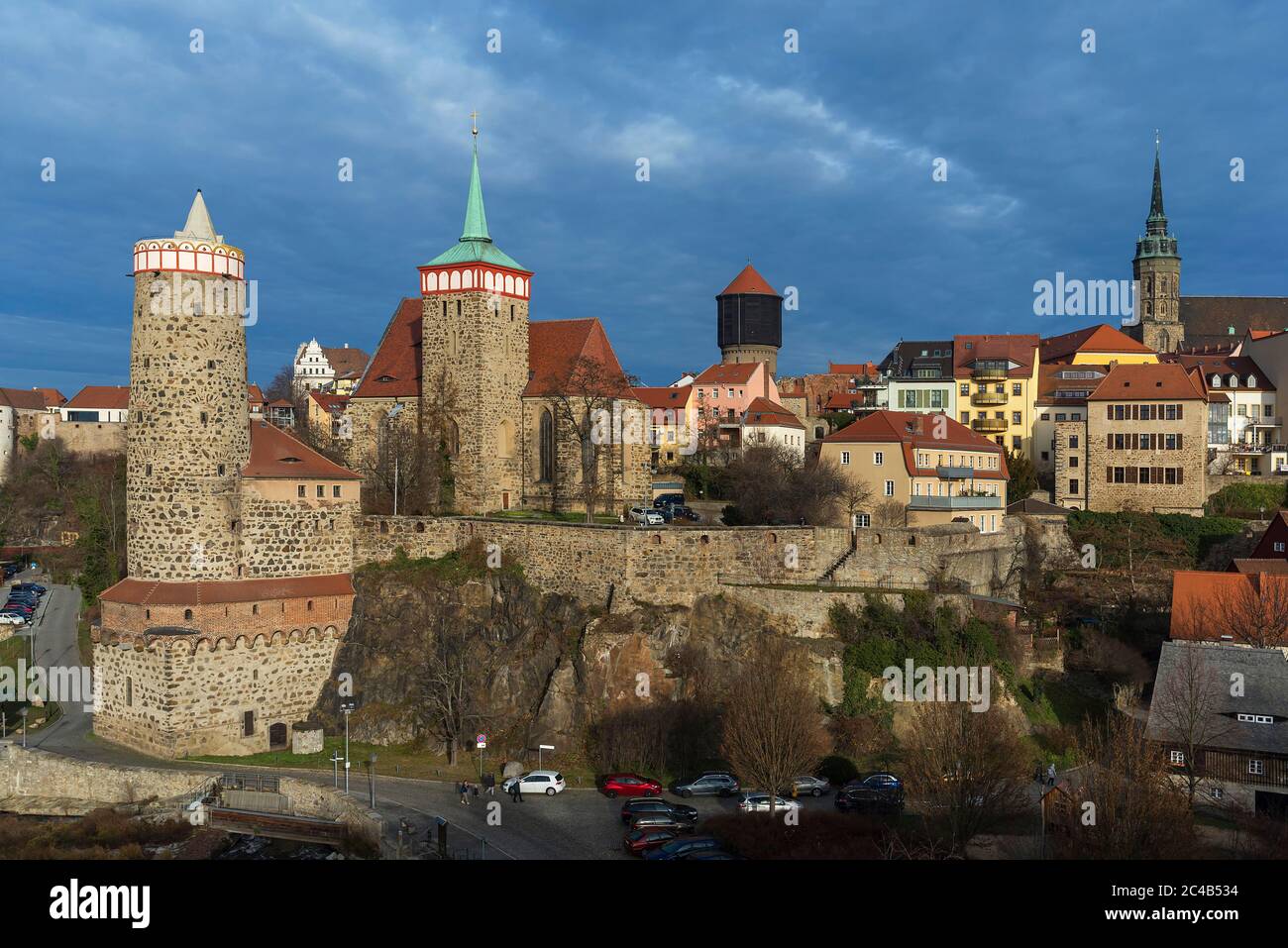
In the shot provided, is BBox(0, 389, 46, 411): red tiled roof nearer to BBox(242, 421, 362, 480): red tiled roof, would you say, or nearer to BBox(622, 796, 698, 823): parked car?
BBox(242, 421, 362, 480): red tiled roof

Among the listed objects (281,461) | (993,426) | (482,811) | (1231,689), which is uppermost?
(993,426)

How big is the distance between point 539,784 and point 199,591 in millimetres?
12791

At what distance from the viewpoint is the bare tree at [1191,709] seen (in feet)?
94.0

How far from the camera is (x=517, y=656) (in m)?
35.0

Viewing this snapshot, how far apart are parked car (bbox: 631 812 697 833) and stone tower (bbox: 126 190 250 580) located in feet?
53.3

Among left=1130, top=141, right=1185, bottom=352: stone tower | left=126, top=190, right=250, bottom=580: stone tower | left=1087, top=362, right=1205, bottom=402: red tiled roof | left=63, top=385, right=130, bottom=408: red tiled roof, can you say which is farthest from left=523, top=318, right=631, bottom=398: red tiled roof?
left=1130, top=141, right=1185, bottom=352: stone tower

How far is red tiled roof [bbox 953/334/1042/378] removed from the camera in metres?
63.8

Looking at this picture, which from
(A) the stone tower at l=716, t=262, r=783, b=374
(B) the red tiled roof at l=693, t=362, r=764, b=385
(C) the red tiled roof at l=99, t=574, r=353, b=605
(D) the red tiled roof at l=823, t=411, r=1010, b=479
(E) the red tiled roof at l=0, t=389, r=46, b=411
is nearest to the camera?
(C) the red tiled roof at l=99, t=574, r=353, b=605

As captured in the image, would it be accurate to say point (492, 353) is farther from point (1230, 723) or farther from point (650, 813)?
point (1230, 723)

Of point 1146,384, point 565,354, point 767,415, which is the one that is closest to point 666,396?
point 767,415

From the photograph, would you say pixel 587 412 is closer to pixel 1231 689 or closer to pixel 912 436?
pixel 912 436

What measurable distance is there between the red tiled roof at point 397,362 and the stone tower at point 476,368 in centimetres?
164
